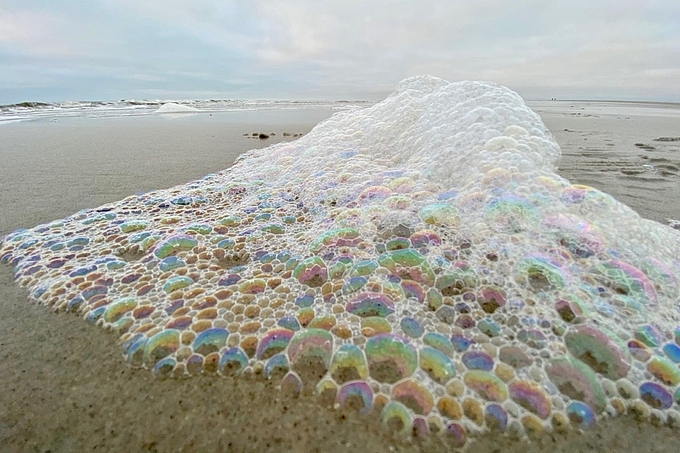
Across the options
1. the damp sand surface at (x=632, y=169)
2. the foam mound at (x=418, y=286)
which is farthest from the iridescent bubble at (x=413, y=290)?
the damp sand surface at (x=632, y=169)

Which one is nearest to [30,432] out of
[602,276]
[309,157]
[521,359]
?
[521,359]

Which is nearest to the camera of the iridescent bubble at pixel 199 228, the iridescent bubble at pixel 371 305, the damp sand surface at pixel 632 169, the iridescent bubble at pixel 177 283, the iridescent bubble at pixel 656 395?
the iridescent bubble at pixel 656 395

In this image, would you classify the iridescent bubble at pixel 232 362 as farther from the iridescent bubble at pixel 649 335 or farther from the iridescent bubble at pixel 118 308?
the iridescent bubble at pixel 649 335

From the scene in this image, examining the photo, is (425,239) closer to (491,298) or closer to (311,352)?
(491,298)

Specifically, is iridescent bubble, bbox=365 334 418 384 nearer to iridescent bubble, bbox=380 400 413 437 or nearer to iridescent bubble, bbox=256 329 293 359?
iridescent bubble, bbox=380 400 413 437

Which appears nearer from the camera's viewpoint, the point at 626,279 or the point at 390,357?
the point at 390,357

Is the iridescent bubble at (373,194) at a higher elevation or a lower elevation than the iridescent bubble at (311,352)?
higher

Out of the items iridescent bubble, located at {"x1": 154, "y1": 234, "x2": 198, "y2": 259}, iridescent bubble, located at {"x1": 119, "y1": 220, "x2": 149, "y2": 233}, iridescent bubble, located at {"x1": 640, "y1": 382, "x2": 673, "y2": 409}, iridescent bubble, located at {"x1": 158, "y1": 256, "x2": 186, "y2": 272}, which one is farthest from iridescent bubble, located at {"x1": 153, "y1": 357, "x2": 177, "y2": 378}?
iridescent bubble, located at {"x1": 640, "y1": 382, "x2": 673, "y2": 409}

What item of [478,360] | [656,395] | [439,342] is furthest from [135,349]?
[656,395]

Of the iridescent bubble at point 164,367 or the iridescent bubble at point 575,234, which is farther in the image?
the iridescent bubble at point 575,234
